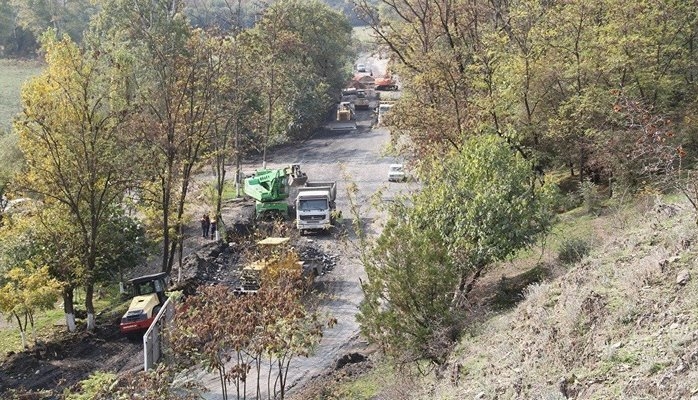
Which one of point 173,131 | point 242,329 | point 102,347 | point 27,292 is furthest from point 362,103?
point 242,329

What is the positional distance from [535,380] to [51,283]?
17.1 m

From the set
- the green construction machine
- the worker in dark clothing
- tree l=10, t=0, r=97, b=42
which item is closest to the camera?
the worker in dark clothing

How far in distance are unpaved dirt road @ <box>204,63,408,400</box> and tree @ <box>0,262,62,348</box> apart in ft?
20.2

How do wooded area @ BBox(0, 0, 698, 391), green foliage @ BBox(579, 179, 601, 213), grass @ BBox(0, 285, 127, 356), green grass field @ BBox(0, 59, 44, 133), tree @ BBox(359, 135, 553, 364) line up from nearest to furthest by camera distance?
tree @ BBox(359, 135, 553, 364)
wooded area @ BBox(0, 0, 698, 391)
grass @ BBox(0, 285, 127, 356)
green foliage @ BBox(579, 179, 601, 213)
green grass field @ BBox(0, 59, 44, 133)

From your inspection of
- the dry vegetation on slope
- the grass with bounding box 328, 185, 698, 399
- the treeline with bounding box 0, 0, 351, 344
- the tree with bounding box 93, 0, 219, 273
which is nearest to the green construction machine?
the treeline with bounding box 0, 0, 351, 344

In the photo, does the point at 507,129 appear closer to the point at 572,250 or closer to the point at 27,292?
the point at 572,250

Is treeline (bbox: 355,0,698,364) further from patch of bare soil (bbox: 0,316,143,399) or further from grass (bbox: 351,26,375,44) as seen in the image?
patch of bare soil (bbox: 0,316,143,399)

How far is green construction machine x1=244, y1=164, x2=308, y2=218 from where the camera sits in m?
37.0

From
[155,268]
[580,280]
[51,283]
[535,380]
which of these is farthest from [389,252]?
[155,268]

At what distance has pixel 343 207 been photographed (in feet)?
131

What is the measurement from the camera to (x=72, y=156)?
83.0 feet

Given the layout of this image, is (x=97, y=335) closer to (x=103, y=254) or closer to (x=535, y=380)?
(x=103, y=254)

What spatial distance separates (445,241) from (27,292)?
13.4m

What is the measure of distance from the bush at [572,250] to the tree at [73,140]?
16283 mm
